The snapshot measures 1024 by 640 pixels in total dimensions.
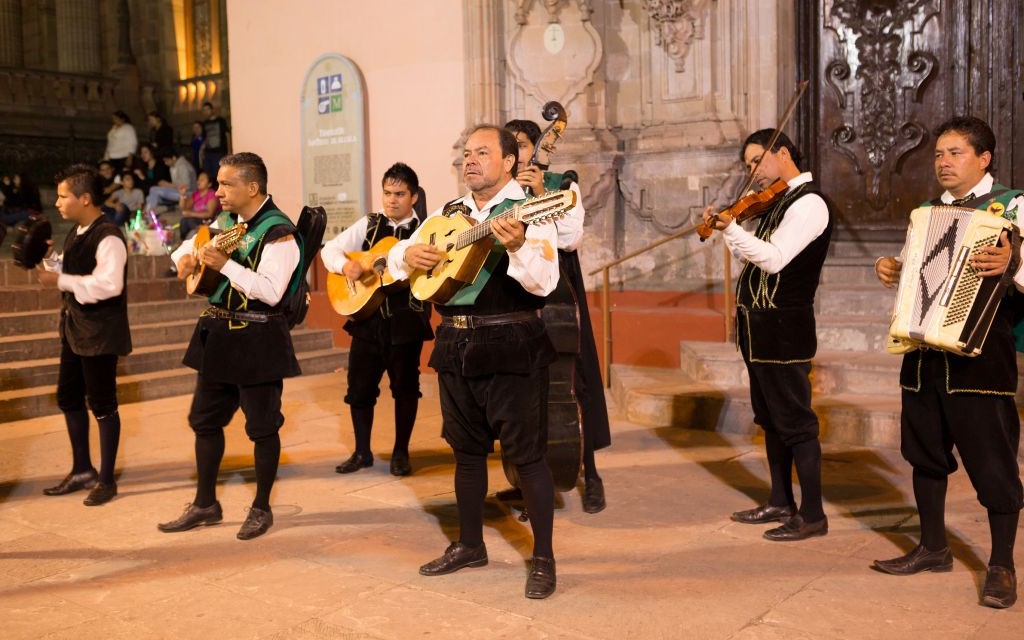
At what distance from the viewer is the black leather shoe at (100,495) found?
17.9 ft

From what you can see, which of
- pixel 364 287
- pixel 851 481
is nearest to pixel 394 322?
pixel 364 287

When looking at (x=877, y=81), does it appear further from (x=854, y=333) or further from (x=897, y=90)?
(x=854, y=333)


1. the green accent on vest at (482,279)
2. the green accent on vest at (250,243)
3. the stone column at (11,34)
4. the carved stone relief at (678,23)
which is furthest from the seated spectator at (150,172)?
the green accent on vest at (482,279)

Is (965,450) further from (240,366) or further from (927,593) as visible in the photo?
(240,366)

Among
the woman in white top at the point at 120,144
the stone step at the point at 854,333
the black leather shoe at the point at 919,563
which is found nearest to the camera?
the black leather shoe at the point at 919,563

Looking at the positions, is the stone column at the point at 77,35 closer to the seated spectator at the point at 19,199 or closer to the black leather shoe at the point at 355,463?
the seated spectator at the point at 19,199

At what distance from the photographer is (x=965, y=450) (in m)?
3.84

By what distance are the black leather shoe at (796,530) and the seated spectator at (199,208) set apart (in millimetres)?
9240

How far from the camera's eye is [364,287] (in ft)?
18.9

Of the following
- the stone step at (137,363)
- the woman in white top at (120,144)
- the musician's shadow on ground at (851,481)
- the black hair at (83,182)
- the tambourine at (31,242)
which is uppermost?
the woman in white top at (120,144)

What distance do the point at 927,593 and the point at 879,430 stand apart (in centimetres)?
257

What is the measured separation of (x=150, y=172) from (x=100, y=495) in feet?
34.3

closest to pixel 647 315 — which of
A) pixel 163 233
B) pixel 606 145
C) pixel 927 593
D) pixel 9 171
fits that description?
pixel 606 145

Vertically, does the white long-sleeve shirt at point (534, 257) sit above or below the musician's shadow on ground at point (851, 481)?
above
